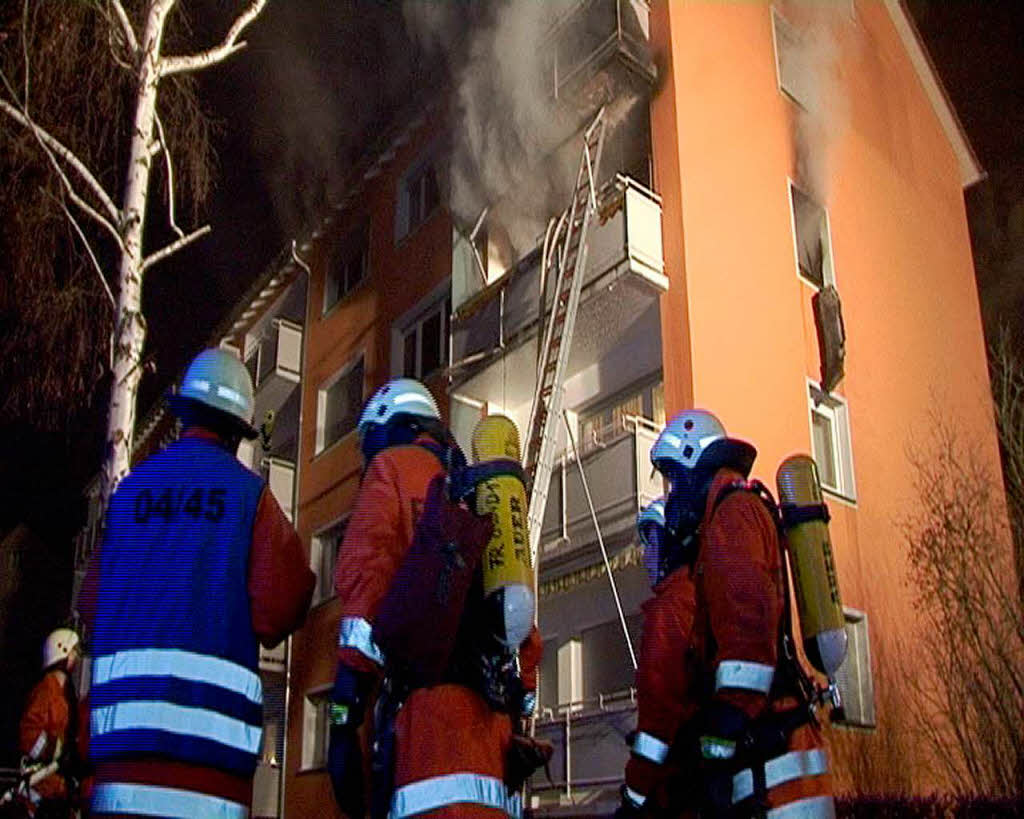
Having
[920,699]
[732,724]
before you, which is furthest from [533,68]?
[732,724]

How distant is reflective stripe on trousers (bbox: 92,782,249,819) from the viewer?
3523 millimetres

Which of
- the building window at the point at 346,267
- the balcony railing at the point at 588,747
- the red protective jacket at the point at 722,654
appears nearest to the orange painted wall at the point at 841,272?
the balcony railing at the point at 588,747

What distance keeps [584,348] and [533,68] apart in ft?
11.9

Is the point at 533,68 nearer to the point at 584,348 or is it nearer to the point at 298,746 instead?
the point at 584,348

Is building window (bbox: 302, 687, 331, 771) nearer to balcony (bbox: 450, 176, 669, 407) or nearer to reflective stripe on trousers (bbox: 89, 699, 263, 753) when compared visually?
balcony (bbox: 450, 176, 669, 407)

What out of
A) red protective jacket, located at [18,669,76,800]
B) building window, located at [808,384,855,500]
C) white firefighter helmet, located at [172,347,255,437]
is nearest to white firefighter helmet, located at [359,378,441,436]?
white firefighter helmet, located at [172,347,255,437]

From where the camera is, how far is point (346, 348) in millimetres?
18609

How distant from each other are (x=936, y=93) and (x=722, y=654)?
15.6 metres

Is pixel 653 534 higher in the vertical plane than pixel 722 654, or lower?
higher

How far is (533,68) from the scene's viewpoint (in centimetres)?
1384

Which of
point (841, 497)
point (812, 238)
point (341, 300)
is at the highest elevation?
point (341, 300)

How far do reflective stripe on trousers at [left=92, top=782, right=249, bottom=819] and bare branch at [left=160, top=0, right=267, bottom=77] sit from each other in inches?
329

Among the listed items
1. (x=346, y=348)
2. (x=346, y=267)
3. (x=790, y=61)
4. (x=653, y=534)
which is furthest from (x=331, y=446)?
(x=653, y=534)

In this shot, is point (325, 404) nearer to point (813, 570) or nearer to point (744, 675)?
point (813, 570)
